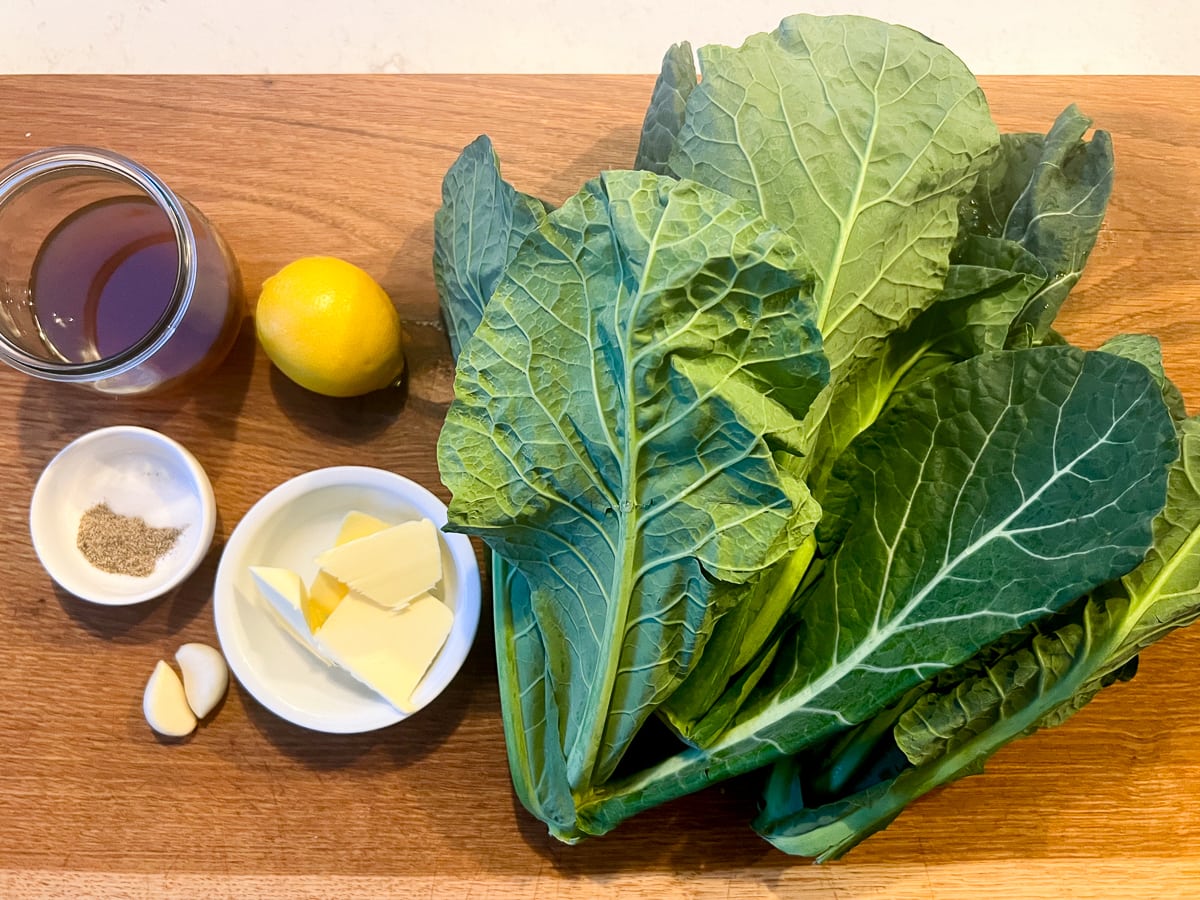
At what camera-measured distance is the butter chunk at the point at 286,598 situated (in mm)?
868

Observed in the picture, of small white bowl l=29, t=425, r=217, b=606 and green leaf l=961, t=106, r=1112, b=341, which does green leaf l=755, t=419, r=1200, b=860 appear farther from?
small white bowl l=29, t=425, r=217, b=606

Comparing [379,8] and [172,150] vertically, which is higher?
[379,8]

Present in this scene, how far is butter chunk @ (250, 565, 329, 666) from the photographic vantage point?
34.2 inches

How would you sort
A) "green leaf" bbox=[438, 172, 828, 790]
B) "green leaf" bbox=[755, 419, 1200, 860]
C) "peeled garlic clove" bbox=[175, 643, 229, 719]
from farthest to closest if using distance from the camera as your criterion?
"peeled garlic clove" bbox=[175, 643, 229, 719] < "green leaf" bbox=[755, 419, 1200, 860] < "green leaf" bbox=[438, 172, 828, 790]

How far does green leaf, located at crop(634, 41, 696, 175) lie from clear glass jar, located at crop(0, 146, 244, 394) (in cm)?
46

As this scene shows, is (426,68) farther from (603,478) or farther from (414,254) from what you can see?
(603,478)

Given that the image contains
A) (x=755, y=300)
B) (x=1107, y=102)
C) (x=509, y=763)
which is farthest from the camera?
(x=1107, y=102)

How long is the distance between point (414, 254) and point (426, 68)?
255 mm

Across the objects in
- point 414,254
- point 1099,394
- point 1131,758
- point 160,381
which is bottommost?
point 1131,758

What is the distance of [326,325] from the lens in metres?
0.85

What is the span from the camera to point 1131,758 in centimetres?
95

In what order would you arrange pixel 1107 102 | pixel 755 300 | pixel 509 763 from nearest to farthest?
pixel 755 300
pixel 509 763
pixel 1107 102

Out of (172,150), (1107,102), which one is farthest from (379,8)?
(1107,102)

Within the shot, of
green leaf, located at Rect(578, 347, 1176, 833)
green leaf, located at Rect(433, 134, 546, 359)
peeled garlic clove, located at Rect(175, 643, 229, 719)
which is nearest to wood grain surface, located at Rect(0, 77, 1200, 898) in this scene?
peeled garlic clove, located at Rect(175, 643, 229, 719)
